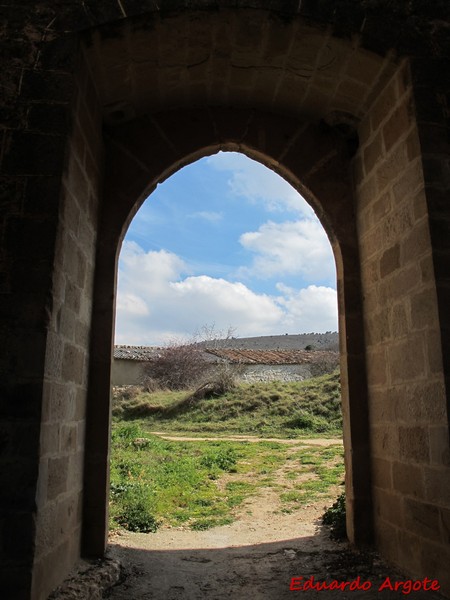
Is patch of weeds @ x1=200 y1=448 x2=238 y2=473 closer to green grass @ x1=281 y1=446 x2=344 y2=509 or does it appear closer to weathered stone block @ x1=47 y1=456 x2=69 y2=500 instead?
green grass @ x1=281 y1=446 x2=344 y2=509

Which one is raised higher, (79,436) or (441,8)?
(441,8)

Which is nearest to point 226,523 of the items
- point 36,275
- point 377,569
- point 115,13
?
point 377,569

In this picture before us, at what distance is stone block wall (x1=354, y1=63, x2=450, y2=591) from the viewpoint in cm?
283

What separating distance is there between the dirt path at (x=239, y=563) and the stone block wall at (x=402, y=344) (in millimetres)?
349

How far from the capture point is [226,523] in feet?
16.8

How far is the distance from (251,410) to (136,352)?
11.8 meters

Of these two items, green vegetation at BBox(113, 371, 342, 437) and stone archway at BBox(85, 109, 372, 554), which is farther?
green vegetation at BBox(113, 371, 342, 437)

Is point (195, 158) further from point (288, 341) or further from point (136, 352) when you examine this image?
point (288, 341)

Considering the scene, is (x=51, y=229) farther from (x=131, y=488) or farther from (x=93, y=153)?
(x=131, y=488)

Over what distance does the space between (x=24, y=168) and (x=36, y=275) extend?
636mm

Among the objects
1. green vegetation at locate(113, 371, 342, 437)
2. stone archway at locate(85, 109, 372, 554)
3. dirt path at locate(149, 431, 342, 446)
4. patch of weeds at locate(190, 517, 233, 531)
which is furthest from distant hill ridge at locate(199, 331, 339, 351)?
stone archway at locate(85, 109, 372, 554)

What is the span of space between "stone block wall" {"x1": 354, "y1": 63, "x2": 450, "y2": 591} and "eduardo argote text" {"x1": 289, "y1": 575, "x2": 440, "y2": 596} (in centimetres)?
6

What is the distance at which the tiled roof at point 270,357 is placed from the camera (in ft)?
73.0

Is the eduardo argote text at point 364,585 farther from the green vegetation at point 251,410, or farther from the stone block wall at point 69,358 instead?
the green vegetation at point 251,410
